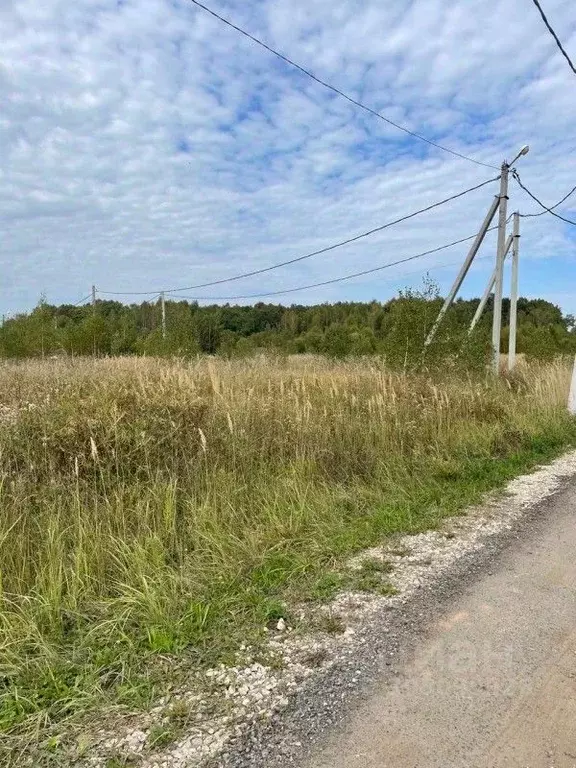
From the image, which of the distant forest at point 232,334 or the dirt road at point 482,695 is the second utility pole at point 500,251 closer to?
the distant forest at point 232,334

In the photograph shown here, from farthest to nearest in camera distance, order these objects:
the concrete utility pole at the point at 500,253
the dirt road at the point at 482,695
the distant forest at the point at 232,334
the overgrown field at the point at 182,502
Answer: the concrete utility pole at the point at 500,253
the distant forest at the point at 232,334
the overgrown field at the point at 182,502
the dirt road at the point at 482,695

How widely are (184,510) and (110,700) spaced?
7.20 ft

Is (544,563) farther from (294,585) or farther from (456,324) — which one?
(456,324)

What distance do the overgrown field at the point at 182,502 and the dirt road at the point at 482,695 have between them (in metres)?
0.79

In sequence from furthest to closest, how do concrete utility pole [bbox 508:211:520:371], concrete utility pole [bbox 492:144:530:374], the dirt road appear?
concrete utility pole [bbox 508:211:520:371] < concrete utility pole [bbox 492:144:530:374] < the dirt road

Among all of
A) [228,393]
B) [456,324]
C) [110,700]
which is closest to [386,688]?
[110,700]

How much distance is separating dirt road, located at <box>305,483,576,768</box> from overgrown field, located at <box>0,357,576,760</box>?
0.79 metres

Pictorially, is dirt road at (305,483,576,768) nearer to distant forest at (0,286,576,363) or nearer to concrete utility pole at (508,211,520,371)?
distant forest at (0,286,576,363)

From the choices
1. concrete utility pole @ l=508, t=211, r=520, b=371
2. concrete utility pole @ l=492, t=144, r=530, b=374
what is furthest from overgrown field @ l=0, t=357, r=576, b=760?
A: concrete utility pole @ l=508, t=211, r=520, b=371

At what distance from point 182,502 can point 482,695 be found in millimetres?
2916

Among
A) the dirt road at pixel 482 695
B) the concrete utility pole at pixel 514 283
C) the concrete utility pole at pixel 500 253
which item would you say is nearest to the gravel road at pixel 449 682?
the dirt road at pixel 482 695

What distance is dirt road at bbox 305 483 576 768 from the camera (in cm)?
190

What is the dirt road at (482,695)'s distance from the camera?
1.90 meters

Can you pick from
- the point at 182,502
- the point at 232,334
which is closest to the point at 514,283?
the point at 182,502
